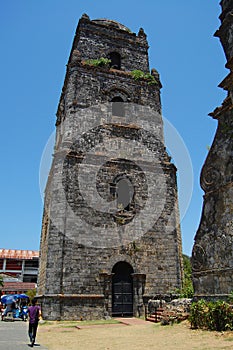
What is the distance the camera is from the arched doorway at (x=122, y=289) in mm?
14211

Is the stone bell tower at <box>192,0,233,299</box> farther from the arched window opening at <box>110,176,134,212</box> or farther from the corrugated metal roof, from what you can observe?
the corrugated metal roof

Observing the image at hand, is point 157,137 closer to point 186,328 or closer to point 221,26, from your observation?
point 221,26

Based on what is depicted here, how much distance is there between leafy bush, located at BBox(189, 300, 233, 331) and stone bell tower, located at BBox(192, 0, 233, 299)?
1.67 ft

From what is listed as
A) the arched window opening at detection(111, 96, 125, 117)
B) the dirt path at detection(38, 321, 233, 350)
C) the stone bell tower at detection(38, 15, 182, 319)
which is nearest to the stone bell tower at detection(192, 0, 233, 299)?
the dirt path at detection(38, 321, 233, 350)

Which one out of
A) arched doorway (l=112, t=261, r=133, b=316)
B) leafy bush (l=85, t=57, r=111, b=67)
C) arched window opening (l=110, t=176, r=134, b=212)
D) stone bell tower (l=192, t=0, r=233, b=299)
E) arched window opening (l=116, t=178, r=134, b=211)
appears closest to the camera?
stone bell tower (l=192, t=0, r=233, b=299)

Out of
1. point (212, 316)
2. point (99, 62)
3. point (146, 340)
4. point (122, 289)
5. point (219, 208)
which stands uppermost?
point (99, 62)

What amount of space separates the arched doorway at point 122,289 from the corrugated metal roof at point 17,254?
21.9 metres

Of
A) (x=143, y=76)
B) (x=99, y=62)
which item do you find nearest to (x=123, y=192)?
(x=143, y=76)

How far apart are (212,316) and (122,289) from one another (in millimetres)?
7437

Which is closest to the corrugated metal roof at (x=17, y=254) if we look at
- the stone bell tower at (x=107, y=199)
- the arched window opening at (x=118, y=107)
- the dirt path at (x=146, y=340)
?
the stone bell tower at (x=107, y=199)

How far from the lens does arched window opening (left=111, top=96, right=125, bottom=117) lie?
1897cm

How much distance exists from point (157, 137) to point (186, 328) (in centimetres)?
1233

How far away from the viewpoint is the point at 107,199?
1577cm

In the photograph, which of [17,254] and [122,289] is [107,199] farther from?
[17,254]
